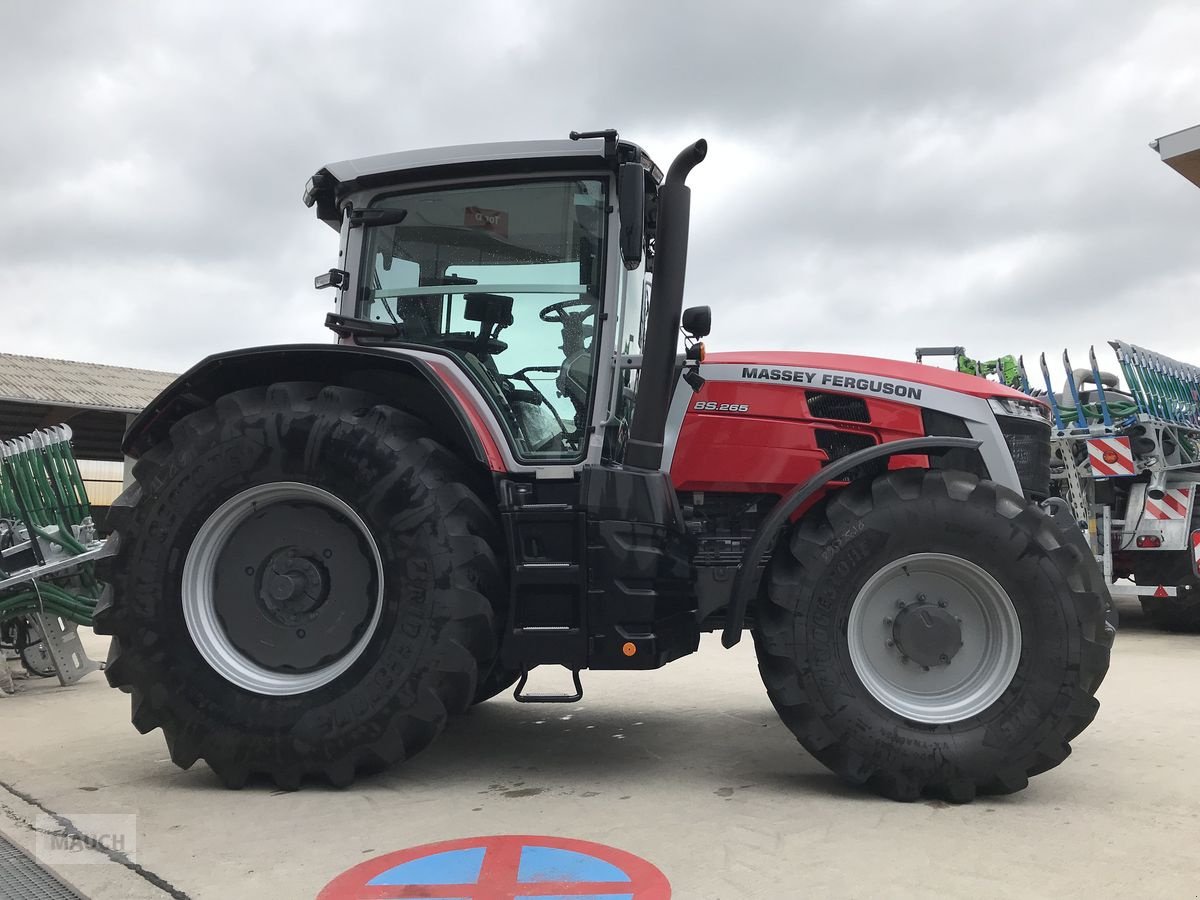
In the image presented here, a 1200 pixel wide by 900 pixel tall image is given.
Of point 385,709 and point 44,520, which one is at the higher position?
point 44,520

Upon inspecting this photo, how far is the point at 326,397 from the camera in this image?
375 centimetres

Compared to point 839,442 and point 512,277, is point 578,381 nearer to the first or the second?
point 512,277

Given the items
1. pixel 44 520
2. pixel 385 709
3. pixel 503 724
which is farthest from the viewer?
pixel 44 520

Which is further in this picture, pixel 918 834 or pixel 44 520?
pixel 44 520

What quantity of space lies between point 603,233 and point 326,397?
1291mm

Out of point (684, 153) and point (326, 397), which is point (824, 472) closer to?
point (684, 153)

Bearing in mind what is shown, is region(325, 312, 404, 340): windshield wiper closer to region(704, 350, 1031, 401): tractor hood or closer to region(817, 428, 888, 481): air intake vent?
region(704, 350, 1031, 401): tractor hood

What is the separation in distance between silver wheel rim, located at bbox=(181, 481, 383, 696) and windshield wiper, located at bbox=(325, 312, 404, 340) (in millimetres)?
744

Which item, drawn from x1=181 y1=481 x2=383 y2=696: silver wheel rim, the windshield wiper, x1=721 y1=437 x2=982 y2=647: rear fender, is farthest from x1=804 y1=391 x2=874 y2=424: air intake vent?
x1=181 y1=481 x2=383 y2=696: silver wheel rim

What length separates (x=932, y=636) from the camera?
352cm

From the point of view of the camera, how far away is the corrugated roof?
14836 millimetres

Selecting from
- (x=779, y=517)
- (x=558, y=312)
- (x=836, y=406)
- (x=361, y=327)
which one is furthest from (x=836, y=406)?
(x=361, y=327)

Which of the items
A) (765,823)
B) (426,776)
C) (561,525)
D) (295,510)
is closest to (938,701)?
(765,823)

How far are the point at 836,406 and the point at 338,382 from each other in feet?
6.81
